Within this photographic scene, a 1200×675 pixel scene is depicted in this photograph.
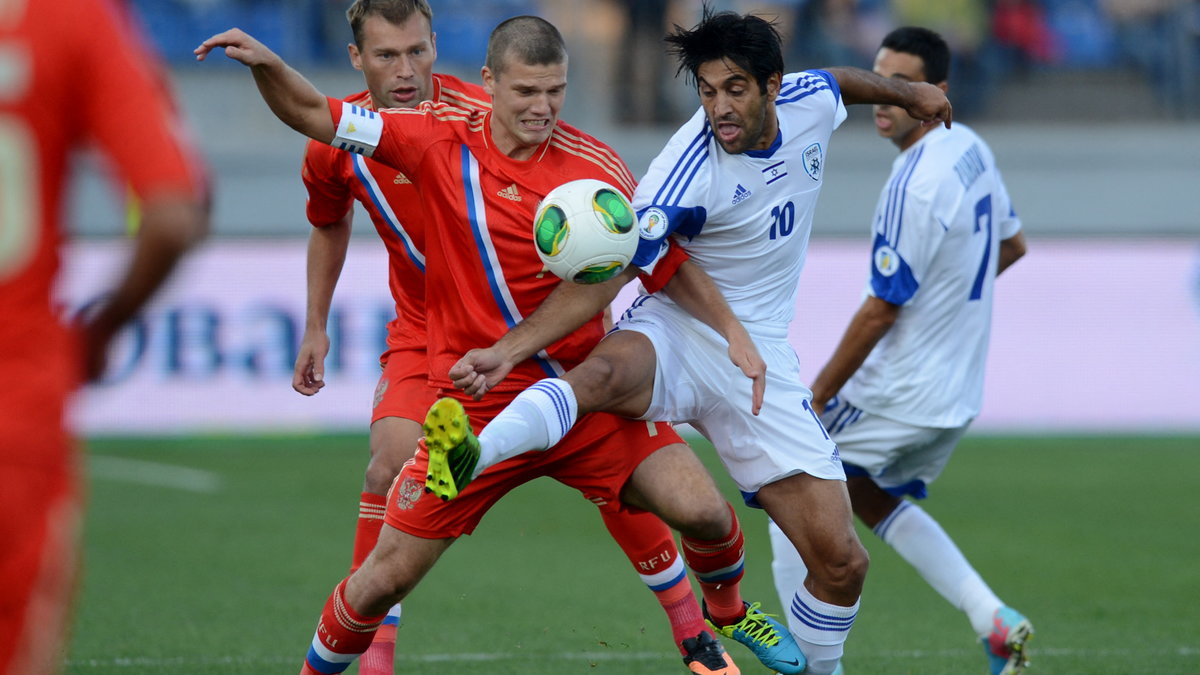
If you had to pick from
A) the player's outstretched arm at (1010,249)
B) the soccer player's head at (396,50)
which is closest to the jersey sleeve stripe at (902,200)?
the player's outstretched arm at (1010,249)

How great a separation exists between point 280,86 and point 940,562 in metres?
3.34

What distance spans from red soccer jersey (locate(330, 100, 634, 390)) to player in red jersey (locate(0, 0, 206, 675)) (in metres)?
2.15

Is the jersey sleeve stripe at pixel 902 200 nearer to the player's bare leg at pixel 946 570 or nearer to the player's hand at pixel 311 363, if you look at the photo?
the player's bare leg at pixel 946 570

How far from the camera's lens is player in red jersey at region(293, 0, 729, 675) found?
17.2 feet

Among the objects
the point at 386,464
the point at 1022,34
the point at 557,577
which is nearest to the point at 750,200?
the point at 386,464

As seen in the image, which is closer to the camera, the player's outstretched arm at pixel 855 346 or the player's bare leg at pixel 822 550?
the player's bare leg at pixel 822 550

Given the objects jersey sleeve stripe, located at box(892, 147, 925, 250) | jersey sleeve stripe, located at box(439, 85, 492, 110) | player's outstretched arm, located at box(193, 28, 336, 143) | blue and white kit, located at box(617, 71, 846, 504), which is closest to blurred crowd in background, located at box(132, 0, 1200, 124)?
jersey sleeve stripe, located at box(892, 147, 925, 250)

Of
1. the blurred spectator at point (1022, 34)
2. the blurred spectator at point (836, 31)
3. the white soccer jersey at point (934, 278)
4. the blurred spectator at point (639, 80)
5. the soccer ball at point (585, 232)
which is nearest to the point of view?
the soccer ball at point (585, 232)

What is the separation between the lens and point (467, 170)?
4.77 metres

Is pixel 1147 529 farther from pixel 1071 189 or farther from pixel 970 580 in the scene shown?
pixel 1071 189

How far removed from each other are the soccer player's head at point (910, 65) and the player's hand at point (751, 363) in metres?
1.88

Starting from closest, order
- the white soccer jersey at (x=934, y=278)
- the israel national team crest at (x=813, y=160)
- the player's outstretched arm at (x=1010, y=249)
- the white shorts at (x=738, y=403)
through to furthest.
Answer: the white shorts at (x=738, y=403)
the israel national team crest at (x=813, y=160)
the white soccer jersey at (x=934, y=278)
the player's outstretched arm at (x=1010, y=249)

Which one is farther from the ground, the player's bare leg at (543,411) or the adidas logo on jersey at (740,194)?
the adidas logo on jersey at (740,194)

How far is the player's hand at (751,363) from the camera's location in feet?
15.3
